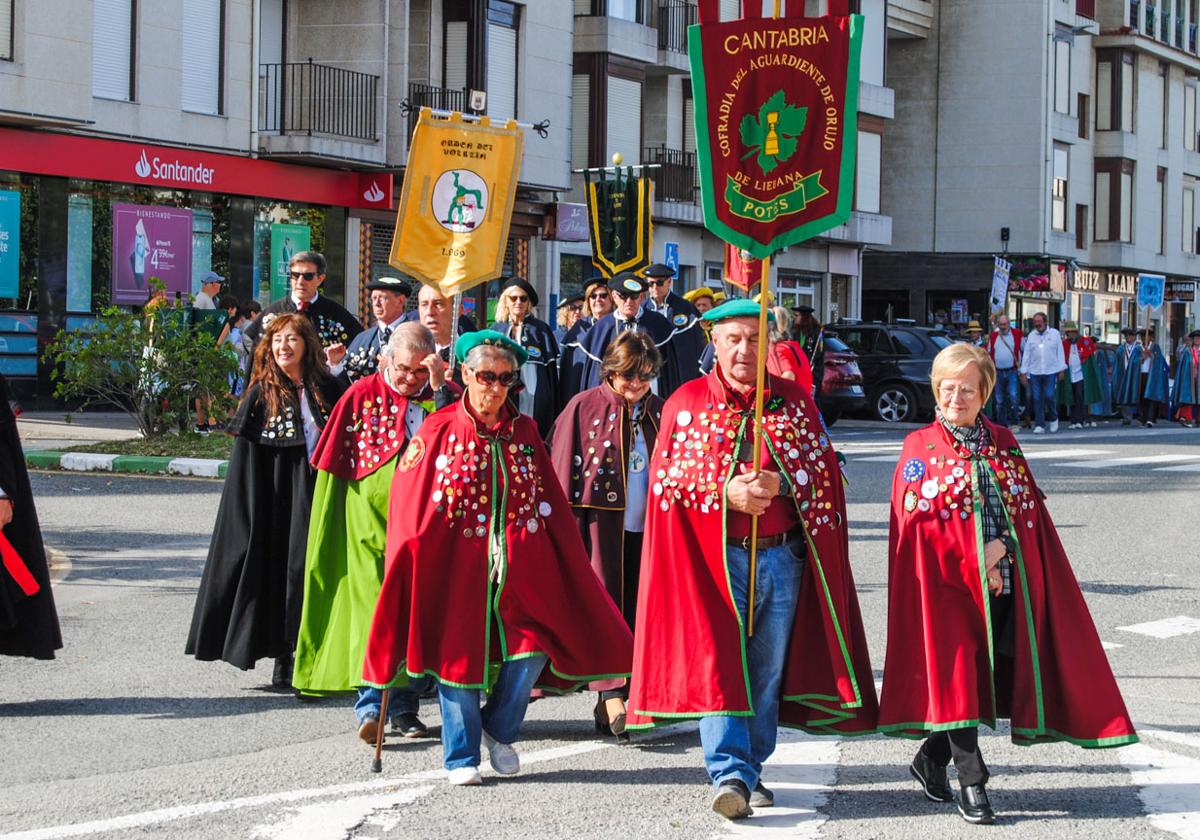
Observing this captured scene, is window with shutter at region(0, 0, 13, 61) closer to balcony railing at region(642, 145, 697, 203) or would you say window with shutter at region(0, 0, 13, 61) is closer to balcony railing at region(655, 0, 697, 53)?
balcony railing at region(642, 145, 697, 203)

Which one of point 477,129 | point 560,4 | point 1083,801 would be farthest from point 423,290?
point 560,4

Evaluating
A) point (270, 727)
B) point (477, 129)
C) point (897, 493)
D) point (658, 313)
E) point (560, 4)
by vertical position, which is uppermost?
point (560, 4)

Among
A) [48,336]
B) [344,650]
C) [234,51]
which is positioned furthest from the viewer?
[234,51]

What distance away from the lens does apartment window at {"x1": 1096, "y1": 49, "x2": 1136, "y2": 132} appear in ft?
191

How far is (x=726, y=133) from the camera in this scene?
6660 millimetres

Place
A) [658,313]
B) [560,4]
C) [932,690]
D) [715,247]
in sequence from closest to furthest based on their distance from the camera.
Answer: [932,690]
[658,313]
[560,4]
[715,247]

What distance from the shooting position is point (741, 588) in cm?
637

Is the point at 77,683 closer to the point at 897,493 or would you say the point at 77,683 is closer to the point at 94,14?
the point at 897,493

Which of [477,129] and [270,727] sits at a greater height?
[477,129]

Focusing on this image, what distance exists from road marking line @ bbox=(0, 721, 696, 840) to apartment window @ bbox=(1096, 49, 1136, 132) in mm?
54537

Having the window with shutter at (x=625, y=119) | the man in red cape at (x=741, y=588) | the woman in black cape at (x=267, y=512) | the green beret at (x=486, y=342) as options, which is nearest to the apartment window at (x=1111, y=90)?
the window with shutter at (x=625, y=119)

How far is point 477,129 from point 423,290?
83 cm

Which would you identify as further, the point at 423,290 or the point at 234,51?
the point at 234,51

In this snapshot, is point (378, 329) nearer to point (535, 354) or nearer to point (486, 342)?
point (535, 354)
